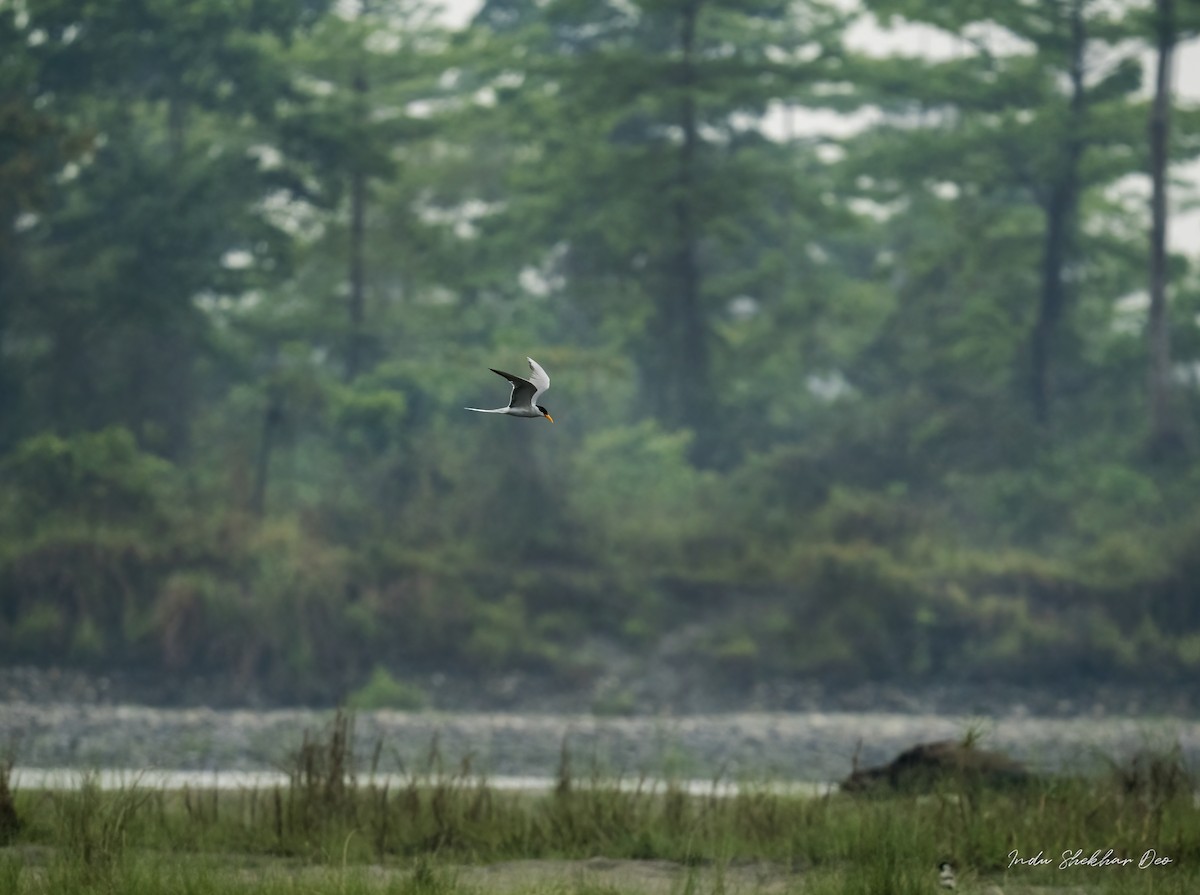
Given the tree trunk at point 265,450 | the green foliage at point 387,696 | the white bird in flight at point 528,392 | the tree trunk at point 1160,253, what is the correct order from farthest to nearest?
the tree trunk at point 1160,253 < the tree trunk at point 265,450 < the green foliage at point 387,696 < the white bird in flight at point 528,392

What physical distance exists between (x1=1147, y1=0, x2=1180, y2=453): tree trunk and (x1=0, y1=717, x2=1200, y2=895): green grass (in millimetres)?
20276

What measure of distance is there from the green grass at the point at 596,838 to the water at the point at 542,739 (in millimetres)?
4921

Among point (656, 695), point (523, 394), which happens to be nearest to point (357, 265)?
point (656, 695)

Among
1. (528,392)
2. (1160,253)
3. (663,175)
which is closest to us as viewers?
(528,392)

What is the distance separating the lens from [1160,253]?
3178 cm

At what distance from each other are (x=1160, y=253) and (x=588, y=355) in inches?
430

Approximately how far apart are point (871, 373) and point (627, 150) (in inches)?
280

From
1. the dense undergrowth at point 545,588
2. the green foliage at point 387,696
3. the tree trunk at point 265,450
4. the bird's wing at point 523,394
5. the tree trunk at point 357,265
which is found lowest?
the green foliage at point 387,696

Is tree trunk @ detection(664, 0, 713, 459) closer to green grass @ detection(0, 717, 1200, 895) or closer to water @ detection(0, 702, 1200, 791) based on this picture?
water @ detection(0, 702, 1200, 791)

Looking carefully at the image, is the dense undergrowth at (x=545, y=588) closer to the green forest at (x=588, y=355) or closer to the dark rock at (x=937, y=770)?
the green forest at (x=588, y=355)

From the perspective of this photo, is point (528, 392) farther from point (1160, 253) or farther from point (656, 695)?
point (1160, 253)

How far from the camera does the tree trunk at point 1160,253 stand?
102 ft

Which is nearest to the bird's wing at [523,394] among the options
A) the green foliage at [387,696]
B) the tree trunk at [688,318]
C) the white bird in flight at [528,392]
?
the white bird in flight at [528,392]

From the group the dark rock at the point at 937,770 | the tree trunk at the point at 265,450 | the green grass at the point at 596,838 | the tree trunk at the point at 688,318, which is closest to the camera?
the green grass at the point at 596,838
